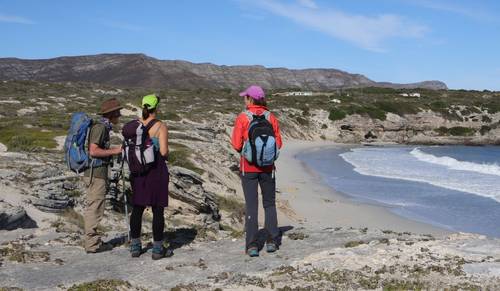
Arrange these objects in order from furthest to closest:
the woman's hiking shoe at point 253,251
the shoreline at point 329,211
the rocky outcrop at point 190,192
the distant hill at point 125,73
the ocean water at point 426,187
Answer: the distant hill at point 125,73 → the ocean water at point 426,187 → the shoreline at point 329,211 → the rocky outcrop at point 190,192 → the woman's hiking shoe at point 253,251

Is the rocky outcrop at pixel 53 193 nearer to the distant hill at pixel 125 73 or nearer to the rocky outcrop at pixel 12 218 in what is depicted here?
the rocky outcrop at pixel 12 218

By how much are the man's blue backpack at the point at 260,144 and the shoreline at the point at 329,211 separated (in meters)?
6.35

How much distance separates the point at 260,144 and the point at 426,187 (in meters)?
21.0

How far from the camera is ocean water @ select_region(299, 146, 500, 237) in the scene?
18.4m

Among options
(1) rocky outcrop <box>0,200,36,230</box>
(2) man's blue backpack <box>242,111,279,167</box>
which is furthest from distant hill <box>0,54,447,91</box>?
(2) man's blue backpack <box>242,111,279,167</box>

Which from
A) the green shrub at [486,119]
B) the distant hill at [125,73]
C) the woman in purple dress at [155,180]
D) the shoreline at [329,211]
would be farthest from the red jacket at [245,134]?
the distant hill at [125,73]

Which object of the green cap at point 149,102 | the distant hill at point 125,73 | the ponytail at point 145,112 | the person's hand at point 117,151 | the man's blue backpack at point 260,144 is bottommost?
the person's hand at point 117,151

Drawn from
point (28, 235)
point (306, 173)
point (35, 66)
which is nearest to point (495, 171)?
point (306, 173)

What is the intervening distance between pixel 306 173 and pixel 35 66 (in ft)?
589

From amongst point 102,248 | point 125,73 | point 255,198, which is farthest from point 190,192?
point 125,73

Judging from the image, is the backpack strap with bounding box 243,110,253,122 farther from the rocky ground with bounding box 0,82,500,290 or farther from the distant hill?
the distant hill

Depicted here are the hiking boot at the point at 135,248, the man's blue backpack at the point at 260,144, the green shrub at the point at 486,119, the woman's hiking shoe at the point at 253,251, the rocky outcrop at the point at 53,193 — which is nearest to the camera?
the man's blue backpack at the point at 260,144

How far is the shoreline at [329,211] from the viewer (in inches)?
643

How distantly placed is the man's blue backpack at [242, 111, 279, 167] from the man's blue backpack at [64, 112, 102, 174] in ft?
7.21
